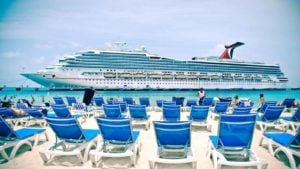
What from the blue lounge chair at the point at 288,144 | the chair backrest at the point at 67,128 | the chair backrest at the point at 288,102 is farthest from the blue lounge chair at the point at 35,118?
the chair backrest at the point at 288,102

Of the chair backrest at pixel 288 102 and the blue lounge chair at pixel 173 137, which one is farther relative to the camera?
the chair backrest at pixel 288 102

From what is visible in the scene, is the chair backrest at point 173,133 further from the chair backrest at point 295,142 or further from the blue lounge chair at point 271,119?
the blue lounge chair at point 271,119

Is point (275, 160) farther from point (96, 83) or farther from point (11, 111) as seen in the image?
point (96, 83)

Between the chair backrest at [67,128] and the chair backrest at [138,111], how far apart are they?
106 inches

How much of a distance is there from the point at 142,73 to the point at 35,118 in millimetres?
39182

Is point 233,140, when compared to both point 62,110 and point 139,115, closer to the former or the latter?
point 139,115

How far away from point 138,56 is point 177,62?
950cm

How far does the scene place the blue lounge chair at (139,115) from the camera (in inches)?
246

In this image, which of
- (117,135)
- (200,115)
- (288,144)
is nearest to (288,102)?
(200,115)

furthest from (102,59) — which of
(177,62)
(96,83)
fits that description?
(177,62)

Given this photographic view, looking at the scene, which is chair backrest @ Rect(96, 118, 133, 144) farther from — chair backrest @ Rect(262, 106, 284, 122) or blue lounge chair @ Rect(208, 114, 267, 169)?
chair backrest @ Rect(262, 106, 284, 122)

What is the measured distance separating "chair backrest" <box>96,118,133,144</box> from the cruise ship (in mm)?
40533

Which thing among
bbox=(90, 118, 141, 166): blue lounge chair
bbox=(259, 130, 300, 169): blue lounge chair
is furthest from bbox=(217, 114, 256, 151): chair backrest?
bbox=(90, 118, 141, 166): blue lounge chair

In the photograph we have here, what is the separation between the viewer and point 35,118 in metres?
6.56
